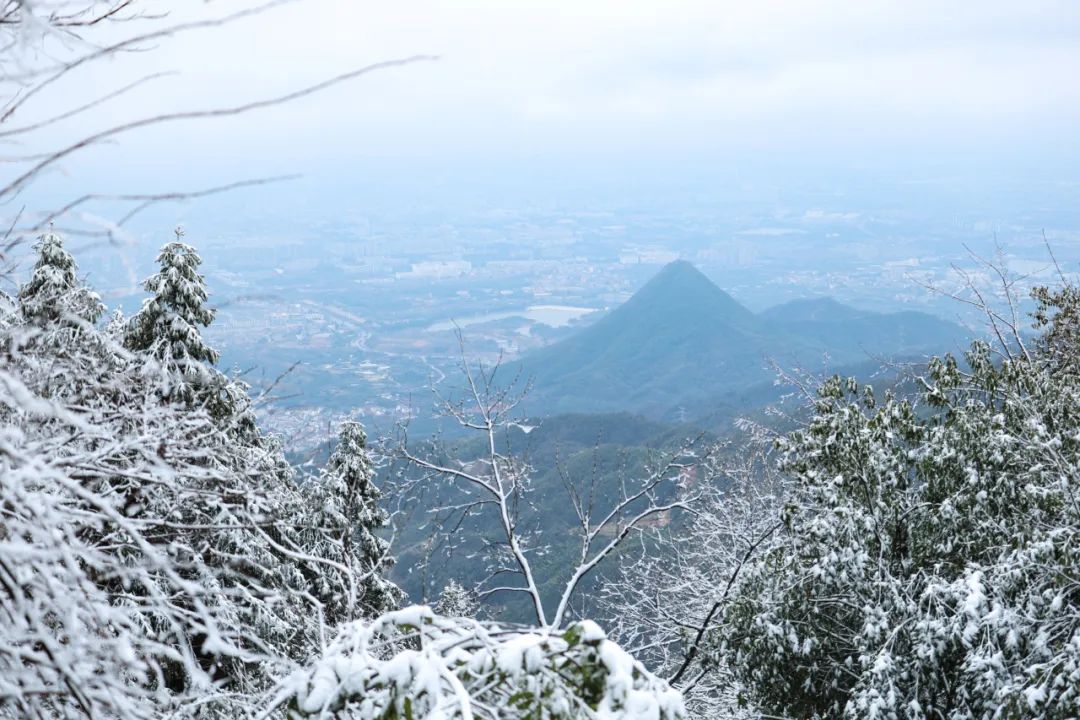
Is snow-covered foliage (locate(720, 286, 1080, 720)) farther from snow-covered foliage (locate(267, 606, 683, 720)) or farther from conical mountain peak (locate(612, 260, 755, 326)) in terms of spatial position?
conical mountain peak (locate(612, 260, 755, 326))

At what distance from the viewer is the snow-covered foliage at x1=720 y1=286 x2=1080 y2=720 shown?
5500 mm

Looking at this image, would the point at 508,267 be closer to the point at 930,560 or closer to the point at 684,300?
the point at 684,300

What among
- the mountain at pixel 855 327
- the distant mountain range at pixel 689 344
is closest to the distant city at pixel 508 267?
the mountain at pixel 855 327

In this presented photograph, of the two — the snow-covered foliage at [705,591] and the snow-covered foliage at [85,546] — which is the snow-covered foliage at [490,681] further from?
the snow-covered foliage at [705,591]

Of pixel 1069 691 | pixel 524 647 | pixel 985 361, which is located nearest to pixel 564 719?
pixel 524 647

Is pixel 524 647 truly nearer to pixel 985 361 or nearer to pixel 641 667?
pixel 641 667

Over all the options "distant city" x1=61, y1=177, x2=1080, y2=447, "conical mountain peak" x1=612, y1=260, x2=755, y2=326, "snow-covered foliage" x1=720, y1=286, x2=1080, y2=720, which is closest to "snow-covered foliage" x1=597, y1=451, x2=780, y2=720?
"snow-covered foliage" x1=720, y1=286, x2=1080, y2=720

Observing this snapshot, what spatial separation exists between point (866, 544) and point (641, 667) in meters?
5.87

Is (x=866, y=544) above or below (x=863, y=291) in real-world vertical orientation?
above

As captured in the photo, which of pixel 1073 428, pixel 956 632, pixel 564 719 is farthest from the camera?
pixel 1073 428

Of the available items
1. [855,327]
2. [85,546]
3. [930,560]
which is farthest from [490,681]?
[855,327]

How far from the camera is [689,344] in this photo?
110m

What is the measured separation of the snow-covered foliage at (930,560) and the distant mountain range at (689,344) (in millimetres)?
70422

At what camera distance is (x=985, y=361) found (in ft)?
25.6
